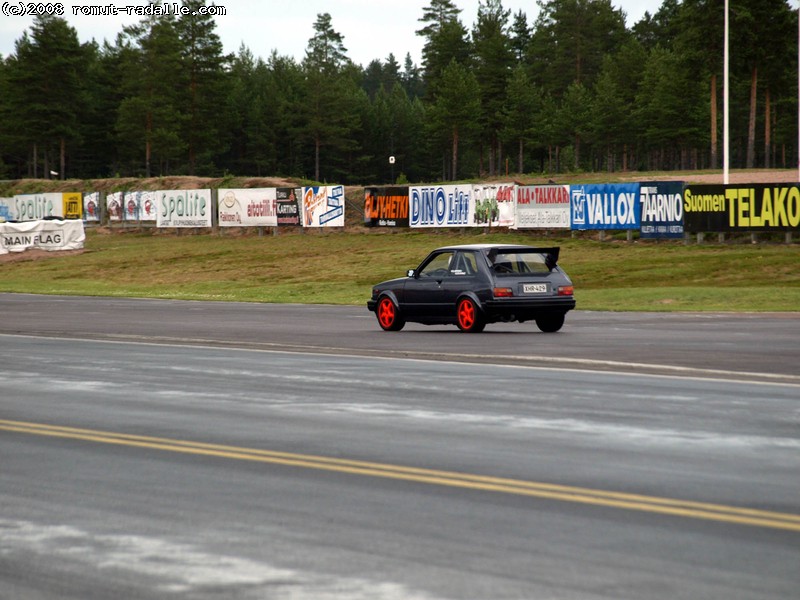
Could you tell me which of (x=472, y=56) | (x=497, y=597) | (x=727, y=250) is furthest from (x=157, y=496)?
(x=472, y=56)

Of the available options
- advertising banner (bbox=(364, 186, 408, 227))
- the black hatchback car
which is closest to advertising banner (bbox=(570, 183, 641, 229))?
advertising banner (bbox=(364, 186, 408, 227))

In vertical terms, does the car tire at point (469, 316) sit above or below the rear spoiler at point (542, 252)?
below

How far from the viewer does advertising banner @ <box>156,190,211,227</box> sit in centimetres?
7131

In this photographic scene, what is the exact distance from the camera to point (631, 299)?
34.1 meters

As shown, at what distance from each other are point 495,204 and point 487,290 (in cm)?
3283

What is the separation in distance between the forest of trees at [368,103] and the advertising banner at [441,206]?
4617cm

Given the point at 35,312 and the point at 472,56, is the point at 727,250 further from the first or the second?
the point at 472,56

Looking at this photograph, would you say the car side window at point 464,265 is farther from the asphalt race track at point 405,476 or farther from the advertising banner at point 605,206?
the advertising banner at point 605,206

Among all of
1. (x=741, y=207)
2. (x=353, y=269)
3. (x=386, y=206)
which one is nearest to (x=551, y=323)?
(x=741, y=207)

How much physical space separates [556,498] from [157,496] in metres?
2.52

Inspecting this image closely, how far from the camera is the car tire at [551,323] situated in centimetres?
2350

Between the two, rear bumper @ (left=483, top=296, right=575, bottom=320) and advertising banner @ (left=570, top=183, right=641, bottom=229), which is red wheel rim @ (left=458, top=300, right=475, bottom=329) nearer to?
rear bumper @ (left=483, top=296, right=575, bottom=320)

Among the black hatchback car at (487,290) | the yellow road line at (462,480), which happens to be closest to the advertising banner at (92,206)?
the black hatchback car at (487,290)

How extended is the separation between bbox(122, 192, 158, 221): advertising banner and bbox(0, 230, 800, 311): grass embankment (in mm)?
4165
